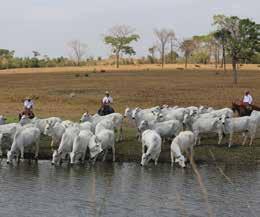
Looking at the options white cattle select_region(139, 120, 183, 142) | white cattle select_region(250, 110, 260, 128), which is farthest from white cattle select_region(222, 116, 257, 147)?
white cattle select_region(139, 120, 183, 142)

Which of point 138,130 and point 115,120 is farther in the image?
point 115,120

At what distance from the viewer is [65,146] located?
2317 cm

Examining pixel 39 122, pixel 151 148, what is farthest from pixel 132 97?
pixel 151 148

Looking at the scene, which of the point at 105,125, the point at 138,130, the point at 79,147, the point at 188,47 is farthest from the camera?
the point at 188,47

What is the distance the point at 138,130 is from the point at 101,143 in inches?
157

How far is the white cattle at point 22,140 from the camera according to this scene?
23.4 meters

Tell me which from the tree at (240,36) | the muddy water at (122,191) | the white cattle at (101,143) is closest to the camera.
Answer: the muddy water at (122,191)

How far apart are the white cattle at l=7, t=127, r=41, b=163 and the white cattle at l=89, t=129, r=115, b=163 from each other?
2287mm

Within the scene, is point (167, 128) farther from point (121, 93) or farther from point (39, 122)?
point (121, 93)

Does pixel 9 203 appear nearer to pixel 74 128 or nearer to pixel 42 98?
pixel 74 128

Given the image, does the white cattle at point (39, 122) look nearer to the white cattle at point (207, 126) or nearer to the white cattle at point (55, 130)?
the white cattle at point (55, 130)

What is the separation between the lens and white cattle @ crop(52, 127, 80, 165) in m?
22.9

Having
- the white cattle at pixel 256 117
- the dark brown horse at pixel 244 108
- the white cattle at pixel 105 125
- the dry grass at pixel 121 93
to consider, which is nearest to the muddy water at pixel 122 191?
the white cattle at pixel 105 125

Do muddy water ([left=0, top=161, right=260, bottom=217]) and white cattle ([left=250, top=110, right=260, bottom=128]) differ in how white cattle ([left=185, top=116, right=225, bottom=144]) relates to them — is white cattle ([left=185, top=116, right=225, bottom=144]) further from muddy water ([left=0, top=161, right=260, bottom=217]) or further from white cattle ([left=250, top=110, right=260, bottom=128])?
muddy water ([left=0, top=161, right=260, bottom=217])
